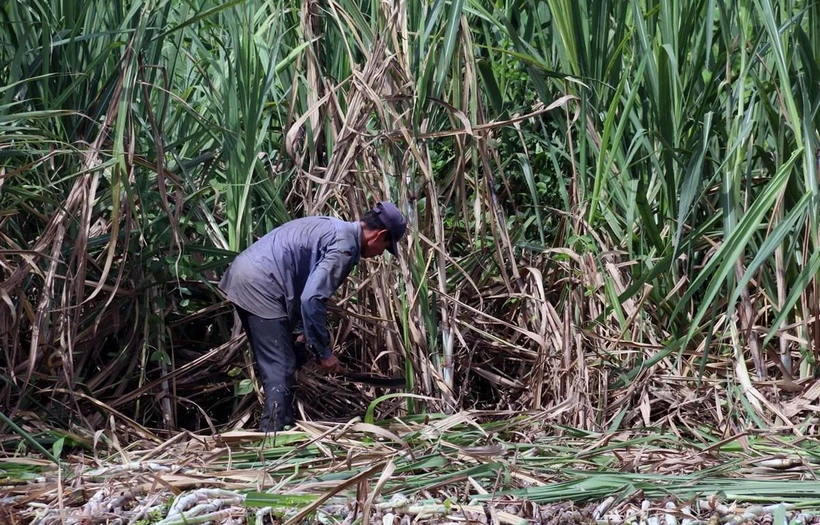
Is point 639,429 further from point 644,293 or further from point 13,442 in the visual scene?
point 13,442

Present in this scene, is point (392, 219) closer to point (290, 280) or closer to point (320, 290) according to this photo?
point (320, 290)

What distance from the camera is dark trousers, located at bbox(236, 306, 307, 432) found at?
4.30m

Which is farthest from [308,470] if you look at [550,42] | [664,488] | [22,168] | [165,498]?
[550,42]

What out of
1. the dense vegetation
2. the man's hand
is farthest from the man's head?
the man's hand

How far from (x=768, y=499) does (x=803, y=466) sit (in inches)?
15.9

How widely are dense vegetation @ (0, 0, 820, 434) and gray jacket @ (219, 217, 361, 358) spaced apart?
0.18 m

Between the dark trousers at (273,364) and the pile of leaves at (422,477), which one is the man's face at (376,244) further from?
the pile of leaves at (422,477)

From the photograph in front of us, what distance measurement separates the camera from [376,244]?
14.0 ft

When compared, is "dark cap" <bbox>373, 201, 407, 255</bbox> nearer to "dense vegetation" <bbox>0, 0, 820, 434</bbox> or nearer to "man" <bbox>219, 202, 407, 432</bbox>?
"man" <bbox>219, 202, 407, 432</bbox>

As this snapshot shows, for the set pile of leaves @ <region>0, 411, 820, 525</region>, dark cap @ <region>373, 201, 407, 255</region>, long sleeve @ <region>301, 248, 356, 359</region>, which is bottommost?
pile of leaves @ <region>0, 411, 820, 525</region>

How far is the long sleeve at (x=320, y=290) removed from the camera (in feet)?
13.7

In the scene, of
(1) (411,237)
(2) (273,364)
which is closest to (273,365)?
(2) (273,364)

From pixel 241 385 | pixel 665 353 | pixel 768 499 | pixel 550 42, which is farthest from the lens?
pixel 550 42

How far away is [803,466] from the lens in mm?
3385
